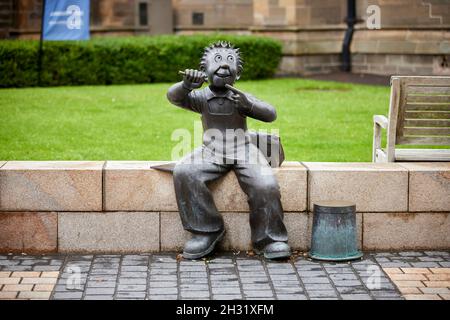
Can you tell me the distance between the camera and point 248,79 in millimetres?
20391

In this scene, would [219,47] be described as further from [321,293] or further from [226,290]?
[321,293]

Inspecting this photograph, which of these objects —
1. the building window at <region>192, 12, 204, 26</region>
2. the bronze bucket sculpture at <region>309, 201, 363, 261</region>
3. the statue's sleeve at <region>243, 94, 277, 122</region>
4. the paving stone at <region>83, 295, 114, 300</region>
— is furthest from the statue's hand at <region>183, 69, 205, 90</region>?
the building window at <region>192, 12, 204, 26</region>

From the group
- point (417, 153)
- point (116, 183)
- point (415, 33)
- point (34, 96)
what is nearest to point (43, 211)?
point (116, 183)

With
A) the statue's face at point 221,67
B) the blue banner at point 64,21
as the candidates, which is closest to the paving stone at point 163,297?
the statue's face at point 221,67

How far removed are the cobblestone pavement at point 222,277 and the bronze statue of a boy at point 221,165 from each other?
0.21m

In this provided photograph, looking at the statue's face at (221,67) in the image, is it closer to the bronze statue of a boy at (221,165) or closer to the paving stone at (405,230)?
the bronze statue of a boy at (221,165)

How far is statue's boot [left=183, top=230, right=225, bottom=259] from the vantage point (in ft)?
23.8

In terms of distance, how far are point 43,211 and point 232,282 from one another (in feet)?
5.80

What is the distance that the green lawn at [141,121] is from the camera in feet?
34.7

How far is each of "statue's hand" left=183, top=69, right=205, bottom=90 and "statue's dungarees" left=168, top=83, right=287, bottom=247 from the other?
0.07m

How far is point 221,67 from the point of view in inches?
283

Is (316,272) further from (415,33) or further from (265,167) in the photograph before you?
A: (415,33)

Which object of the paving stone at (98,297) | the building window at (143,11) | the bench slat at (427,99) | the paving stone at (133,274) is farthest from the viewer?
the building window at (143,11)

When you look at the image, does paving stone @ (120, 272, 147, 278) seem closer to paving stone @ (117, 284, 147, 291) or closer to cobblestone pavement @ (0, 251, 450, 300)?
cobblestone pavement @ (0, 251, 450, 300)
